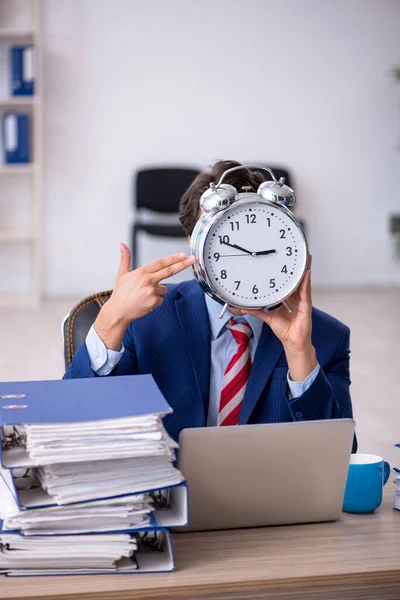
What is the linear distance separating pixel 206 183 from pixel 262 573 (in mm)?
889

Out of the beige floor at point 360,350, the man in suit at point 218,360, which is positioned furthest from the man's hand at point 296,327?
the beige floor at point 360,350

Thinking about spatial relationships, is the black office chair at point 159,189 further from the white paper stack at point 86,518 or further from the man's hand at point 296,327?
the white paper stack at point 86,518

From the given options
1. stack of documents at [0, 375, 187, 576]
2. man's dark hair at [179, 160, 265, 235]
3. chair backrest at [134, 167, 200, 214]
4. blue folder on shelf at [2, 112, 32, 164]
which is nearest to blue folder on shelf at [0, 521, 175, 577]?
stack of documents at [0, 375, 187, 576]

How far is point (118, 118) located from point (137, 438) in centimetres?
596

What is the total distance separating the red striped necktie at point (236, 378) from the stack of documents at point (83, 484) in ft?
1.85

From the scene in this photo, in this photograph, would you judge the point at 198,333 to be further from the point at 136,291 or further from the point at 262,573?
the point at 262,573

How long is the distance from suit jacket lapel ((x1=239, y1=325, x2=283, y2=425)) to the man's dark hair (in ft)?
0.91

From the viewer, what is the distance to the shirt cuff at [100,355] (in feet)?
5.61

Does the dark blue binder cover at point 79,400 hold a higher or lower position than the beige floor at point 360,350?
higher

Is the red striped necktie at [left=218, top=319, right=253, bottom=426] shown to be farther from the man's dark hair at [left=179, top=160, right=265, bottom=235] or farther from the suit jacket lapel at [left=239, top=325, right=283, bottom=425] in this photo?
the man's dark hair at [left=179, top=160, right=265, bottom=235]

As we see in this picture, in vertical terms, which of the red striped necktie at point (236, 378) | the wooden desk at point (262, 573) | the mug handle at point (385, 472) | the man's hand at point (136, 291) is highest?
the man's hand at point (136, 291)

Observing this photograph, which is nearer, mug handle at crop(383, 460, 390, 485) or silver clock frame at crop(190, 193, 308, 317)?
silver clock frame at crop(190, 193, 308, 317)

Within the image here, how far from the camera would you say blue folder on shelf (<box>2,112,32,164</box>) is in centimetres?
640

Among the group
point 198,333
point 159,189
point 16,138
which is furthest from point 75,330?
point 159,189
